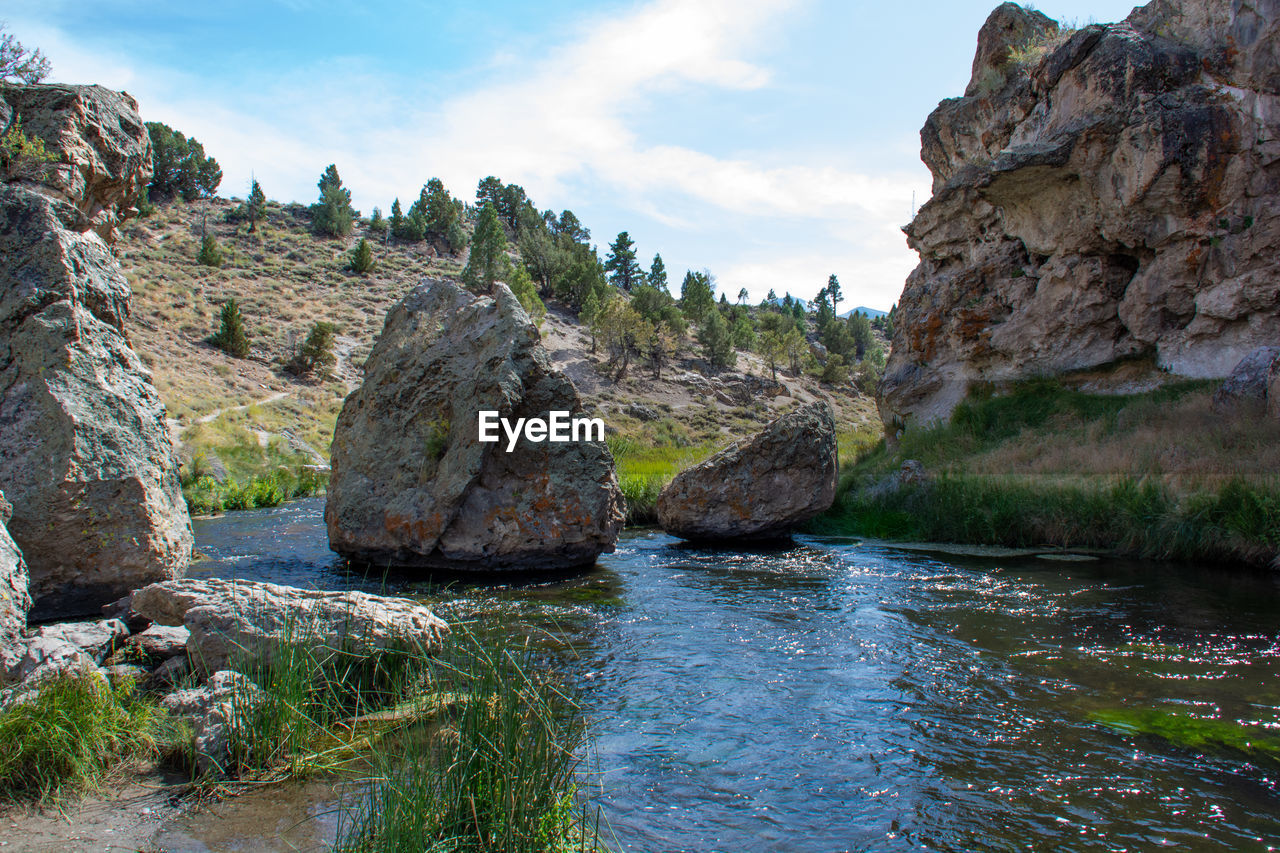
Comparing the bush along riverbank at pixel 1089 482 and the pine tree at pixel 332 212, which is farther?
the pine tree at pixel 332 212

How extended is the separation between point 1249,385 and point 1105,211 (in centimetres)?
607

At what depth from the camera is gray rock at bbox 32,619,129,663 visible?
574 cm

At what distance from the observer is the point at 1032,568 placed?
11.6m

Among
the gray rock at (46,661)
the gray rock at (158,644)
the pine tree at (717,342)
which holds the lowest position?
the gray rock at (158,644)

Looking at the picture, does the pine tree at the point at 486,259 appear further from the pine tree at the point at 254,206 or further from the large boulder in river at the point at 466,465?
the large boulder in river at the point at 466,465

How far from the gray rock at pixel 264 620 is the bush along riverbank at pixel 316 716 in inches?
0.6

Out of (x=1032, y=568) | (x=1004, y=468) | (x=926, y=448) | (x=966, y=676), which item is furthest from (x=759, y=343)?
(x=966, y=676)

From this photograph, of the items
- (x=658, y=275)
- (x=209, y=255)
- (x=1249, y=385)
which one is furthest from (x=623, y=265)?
(x=1249, y=385)

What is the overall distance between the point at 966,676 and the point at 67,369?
8917 millimetres

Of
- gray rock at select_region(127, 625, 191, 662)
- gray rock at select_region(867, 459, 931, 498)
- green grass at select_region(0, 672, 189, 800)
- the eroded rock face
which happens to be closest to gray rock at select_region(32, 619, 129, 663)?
gray rock at select_region(127, 625, 191, 662)

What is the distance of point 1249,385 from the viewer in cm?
1543

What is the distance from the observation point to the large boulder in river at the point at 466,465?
434 inches

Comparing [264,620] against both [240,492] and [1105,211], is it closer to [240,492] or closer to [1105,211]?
[240,492]

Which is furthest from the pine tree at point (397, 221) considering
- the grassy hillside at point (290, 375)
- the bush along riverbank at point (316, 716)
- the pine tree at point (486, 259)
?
the bush along riverbank at point (316, 716)
